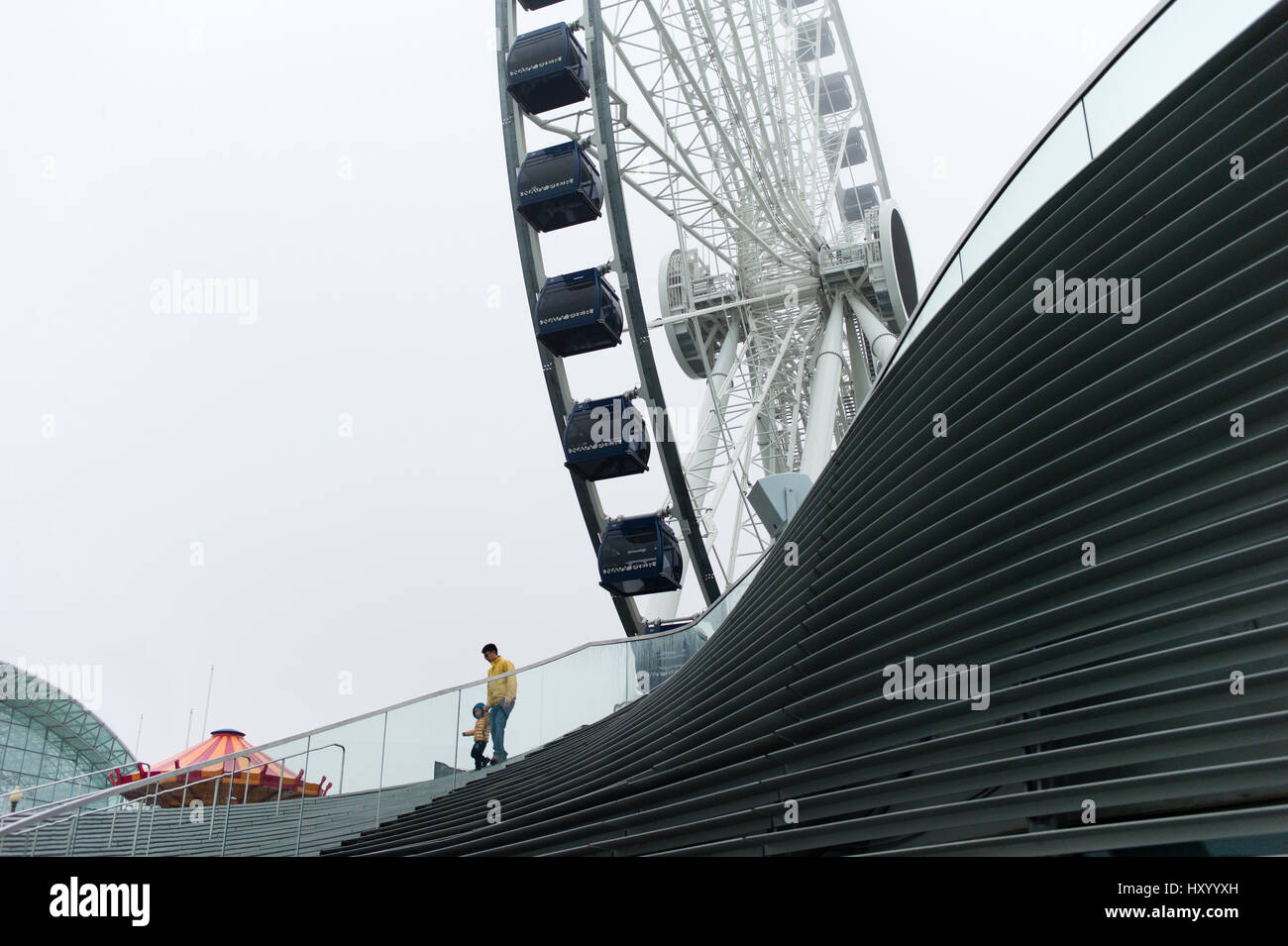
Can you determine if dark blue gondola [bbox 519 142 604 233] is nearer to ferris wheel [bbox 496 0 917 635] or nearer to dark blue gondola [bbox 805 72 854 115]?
ferris wheel [bbox 496 0 917 635]

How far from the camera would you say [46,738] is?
41.3 metres

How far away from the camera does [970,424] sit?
5973 millimetres

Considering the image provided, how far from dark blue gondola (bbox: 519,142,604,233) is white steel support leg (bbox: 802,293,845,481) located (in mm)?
5406

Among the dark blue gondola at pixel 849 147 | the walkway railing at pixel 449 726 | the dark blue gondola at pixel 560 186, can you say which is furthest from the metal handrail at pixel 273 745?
the dark blue gondola at pixel 849 147

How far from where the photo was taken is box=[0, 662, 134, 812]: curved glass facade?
38359mm

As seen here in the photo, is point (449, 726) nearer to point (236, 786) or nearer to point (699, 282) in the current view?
point (236, 786)

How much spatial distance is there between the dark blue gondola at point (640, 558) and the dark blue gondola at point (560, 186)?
495 centimetres

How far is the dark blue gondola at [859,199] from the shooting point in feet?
Answer: 111

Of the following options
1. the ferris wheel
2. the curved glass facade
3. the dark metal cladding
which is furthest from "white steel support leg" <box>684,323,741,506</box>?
the curved glass facade

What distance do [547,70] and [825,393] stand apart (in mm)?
7528

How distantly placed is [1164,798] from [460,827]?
249 inches
